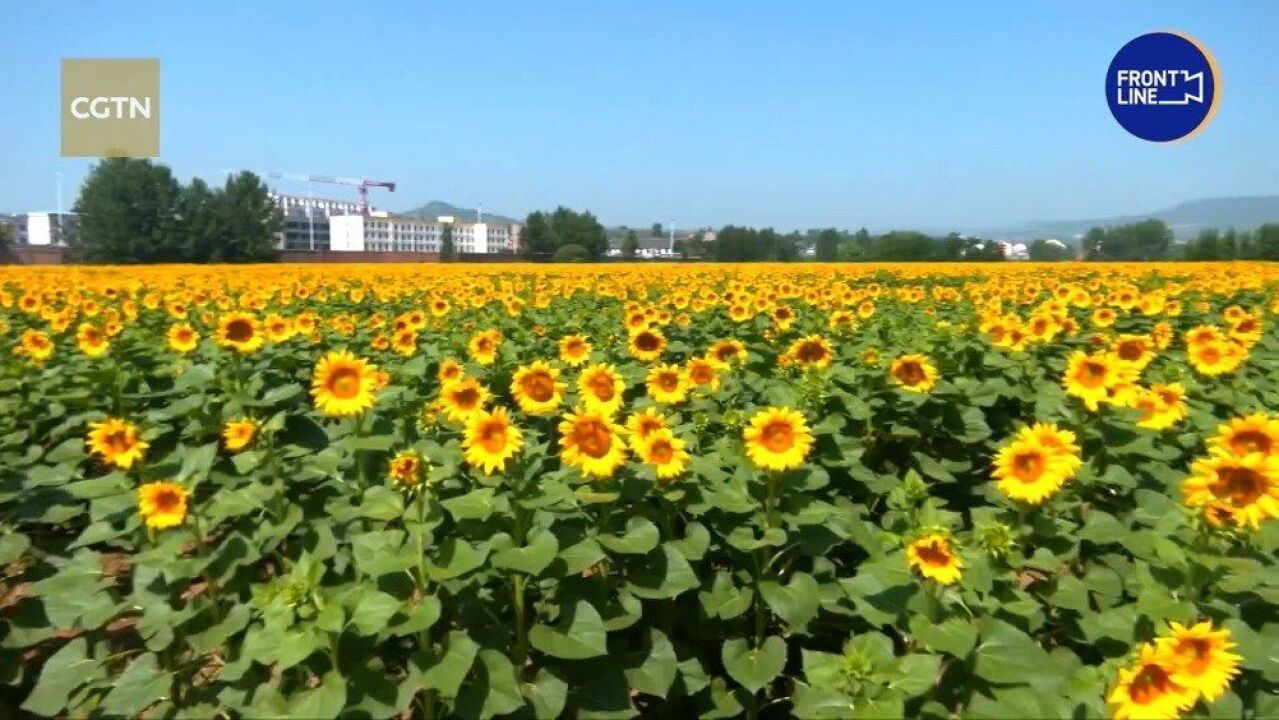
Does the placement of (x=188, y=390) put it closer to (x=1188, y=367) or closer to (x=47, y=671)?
(x=47, y=671)

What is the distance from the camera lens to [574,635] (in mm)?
2447

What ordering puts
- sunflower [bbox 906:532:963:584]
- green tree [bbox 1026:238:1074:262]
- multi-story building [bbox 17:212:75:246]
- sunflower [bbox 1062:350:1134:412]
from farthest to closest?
multi-story building [bbox 17:212:75:246] → green tree [bbox 1026:238:1074:262] → sunflower [bbox 1062:350:1134:412] → sunflower [bbox 906:532:963:584]

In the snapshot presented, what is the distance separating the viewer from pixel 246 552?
9.25 feet

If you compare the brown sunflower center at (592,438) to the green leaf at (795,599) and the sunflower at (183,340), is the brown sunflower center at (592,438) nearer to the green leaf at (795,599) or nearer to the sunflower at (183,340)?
A: the green leaf at (795,599)

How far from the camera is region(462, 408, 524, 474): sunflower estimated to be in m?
2.64

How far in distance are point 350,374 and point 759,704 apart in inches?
75.5

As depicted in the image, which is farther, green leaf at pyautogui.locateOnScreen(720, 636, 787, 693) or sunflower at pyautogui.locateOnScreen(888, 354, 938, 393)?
sunflower at pyautogui.locateOnScreen(888, 354, 938, 393)

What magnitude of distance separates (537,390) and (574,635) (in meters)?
1.18

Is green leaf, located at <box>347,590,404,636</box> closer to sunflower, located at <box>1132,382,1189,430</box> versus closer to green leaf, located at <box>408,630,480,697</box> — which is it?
green leaf, located at <box>408,630,480,697</box>

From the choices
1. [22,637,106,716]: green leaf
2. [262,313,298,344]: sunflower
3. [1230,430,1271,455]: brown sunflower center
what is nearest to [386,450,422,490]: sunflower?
[22,637,106,716]: green leaf

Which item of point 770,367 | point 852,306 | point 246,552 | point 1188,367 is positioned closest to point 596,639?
point 246,552

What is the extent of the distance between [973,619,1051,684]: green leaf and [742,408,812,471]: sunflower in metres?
0.77

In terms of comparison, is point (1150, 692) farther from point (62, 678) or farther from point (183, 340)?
point (183, 340)

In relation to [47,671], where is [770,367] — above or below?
above
